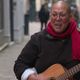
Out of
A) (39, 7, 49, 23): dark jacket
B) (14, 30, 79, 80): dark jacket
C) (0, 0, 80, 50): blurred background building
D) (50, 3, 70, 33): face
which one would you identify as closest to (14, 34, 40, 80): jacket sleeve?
(14, 30, 79, 80): dark jacket

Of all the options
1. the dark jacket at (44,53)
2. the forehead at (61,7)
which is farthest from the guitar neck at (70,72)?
the forehead at (61,7)

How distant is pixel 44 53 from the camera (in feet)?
11.1

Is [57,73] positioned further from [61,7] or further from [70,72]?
[61,7]

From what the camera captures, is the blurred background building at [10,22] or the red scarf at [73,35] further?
the blurred background building at [10,22]

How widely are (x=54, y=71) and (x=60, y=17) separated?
43cm

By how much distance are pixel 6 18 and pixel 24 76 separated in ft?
39.6

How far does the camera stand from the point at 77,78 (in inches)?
130

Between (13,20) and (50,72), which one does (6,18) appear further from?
(50,72)

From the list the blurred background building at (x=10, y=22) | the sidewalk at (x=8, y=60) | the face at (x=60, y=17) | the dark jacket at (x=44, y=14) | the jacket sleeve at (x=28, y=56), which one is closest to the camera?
the face at (x=60, y=17)

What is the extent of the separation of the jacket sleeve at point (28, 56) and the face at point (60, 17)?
217 millimetres

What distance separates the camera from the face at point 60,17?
10.8 feet

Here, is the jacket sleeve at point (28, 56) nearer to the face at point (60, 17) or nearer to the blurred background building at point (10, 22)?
the face at point (60, 17)

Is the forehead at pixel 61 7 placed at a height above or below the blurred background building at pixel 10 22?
above

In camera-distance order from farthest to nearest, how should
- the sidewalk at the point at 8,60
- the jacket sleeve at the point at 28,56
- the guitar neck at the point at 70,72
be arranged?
1. the sidewalk at the point at 8,60
2. the jacket sleeve at the point at 28,56
3. the guitar neck at the point at 70,72
